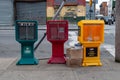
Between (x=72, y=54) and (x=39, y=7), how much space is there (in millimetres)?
30716

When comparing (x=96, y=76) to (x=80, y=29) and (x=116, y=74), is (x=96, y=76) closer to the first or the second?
(x=116, y=74)

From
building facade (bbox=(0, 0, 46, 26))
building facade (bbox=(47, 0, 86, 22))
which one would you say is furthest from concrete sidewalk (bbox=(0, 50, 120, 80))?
building facade (bbox=(0, 0, 46, 26))

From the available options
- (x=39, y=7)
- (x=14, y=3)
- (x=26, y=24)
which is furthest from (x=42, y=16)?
(x=26, y=24)

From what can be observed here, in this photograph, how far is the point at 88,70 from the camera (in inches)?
347

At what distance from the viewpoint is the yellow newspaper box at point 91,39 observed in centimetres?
930

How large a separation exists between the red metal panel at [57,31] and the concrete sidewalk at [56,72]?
2.62 ft

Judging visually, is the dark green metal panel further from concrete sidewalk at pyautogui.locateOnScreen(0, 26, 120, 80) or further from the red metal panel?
concrete sidewalk at pyautogui.locateOnScreen(0, 26, 120, 80)

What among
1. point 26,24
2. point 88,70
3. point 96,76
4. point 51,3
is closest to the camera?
point 96,76

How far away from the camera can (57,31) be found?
379 inches

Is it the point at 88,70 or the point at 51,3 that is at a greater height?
the point at 51,3

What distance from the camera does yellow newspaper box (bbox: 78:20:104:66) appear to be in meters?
9.30

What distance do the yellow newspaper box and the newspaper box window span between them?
139 centimetres

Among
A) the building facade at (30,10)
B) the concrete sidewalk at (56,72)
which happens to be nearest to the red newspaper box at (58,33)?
the concrete sidewalk at (56,72)

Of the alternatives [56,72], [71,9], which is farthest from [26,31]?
[71,9]
